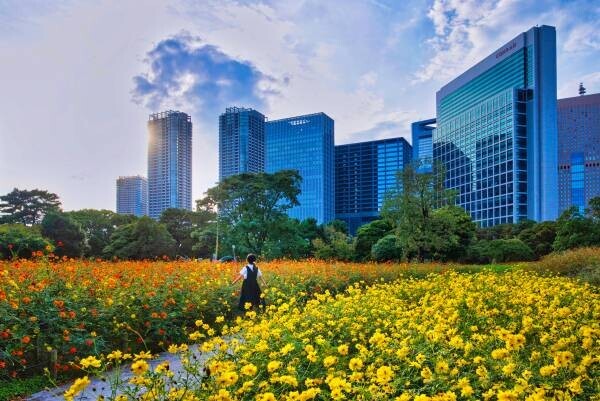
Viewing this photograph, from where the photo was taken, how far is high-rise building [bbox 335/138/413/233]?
98.2 meters

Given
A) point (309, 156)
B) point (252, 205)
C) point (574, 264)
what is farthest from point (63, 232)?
point (309, 156)

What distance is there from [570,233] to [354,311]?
21.7 m

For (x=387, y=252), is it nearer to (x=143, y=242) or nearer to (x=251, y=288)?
(x=143, y=242)

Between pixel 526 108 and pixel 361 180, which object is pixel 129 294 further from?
pixel 361 180

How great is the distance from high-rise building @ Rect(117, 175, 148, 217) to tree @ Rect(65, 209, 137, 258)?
1186 inches

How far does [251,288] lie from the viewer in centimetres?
669

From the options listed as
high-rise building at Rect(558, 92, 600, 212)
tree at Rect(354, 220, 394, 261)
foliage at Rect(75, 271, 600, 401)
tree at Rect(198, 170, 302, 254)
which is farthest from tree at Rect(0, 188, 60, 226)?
high-rise building at Rect(558, 92, 600, 212)

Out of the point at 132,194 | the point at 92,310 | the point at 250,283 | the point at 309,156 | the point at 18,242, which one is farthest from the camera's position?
the point at 309,156

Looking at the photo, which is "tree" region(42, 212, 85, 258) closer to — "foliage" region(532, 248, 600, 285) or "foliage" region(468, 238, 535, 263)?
"foliage" region(468, 238, 535, 263)

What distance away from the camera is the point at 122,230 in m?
27.4

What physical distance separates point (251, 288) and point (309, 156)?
87.8 meters

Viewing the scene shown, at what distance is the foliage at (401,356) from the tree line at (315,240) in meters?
12.7

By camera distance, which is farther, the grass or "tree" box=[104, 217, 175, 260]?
"tree" box=[104, 217, 175, 260]

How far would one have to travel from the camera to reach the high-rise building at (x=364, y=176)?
9825 cm
